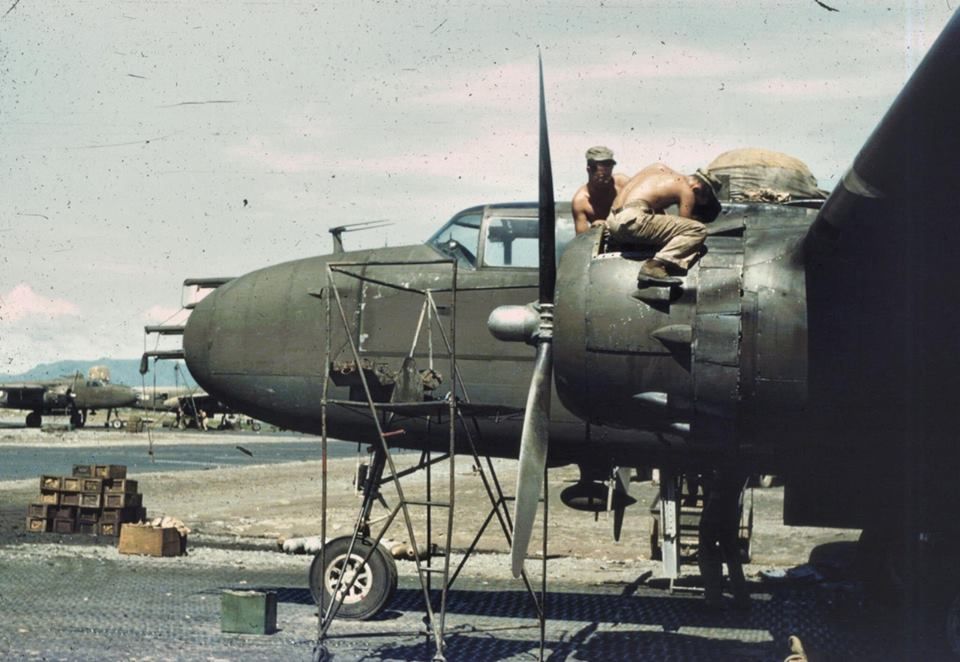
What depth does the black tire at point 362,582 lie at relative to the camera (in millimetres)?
15117

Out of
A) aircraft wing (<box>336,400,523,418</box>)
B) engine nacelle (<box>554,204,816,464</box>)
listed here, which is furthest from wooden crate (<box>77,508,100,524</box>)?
engine nacelle (<box>554,204,816,464</box>)

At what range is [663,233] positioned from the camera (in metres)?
→ 10.8

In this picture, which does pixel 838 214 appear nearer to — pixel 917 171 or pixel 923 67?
pixel 917 171

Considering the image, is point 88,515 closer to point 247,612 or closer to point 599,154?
point 247,612

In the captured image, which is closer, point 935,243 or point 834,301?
point 935,243

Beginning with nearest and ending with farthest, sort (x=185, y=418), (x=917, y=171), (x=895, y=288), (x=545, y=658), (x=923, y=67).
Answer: (x=923, y=67) < (x=917, y=171) < (x=895, y=288) < (x=545, y=658) < (x=185, y=418)

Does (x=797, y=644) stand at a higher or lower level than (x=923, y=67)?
lower

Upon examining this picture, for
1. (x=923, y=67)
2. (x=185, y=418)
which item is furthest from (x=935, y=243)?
(x=185, y=418)

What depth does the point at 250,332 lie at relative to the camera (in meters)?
15.7

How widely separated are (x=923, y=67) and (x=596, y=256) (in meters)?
4.94

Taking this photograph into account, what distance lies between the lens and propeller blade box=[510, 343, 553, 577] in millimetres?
11326

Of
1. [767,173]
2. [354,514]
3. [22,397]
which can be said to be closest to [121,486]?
[354,514]

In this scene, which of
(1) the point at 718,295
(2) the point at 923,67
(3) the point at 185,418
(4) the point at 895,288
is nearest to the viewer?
(2) the point at 923,67

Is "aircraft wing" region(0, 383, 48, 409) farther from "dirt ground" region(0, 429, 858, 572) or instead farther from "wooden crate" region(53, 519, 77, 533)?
"wooden crate" region(53, 519, 77, 533)
